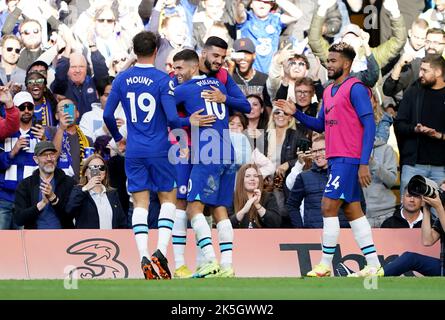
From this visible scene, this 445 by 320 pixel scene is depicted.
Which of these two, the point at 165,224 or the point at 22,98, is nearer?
the point at 165,224

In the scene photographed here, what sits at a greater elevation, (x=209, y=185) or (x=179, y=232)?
(x=209, y=185)

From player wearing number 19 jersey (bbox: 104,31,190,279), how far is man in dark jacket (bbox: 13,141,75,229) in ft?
8.19

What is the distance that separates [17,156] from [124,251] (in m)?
2.00

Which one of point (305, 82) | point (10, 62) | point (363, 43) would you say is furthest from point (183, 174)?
point (10, 62)

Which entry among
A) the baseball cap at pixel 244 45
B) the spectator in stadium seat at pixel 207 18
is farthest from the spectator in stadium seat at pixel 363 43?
the spectator in stadium seat at pixel 207 18

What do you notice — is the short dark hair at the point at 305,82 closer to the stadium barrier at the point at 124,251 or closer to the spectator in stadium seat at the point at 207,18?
the spectator in stadium seat at the point at 207,18

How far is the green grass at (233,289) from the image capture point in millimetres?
9391

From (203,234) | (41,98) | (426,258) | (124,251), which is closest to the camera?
→ (203,234)

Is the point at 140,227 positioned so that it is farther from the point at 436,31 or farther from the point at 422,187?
the point at 436,31

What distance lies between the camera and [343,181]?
12023mm

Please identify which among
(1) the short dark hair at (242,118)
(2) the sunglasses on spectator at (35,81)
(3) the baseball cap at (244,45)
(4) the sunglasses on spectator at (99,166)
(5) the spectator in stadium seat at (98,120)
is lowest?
(4) the sunglasses on spectator at (99,166)

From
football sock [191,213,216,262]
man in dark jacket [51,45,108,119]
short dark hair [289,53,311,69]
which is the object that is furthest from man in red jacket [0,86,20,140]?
short dark hair [289,53,311,69]

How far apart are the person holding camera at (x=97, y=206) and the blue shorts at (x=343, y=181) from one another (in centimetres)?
349

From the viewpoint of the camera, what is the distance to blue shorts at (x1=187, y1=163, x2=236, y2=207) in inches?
481
